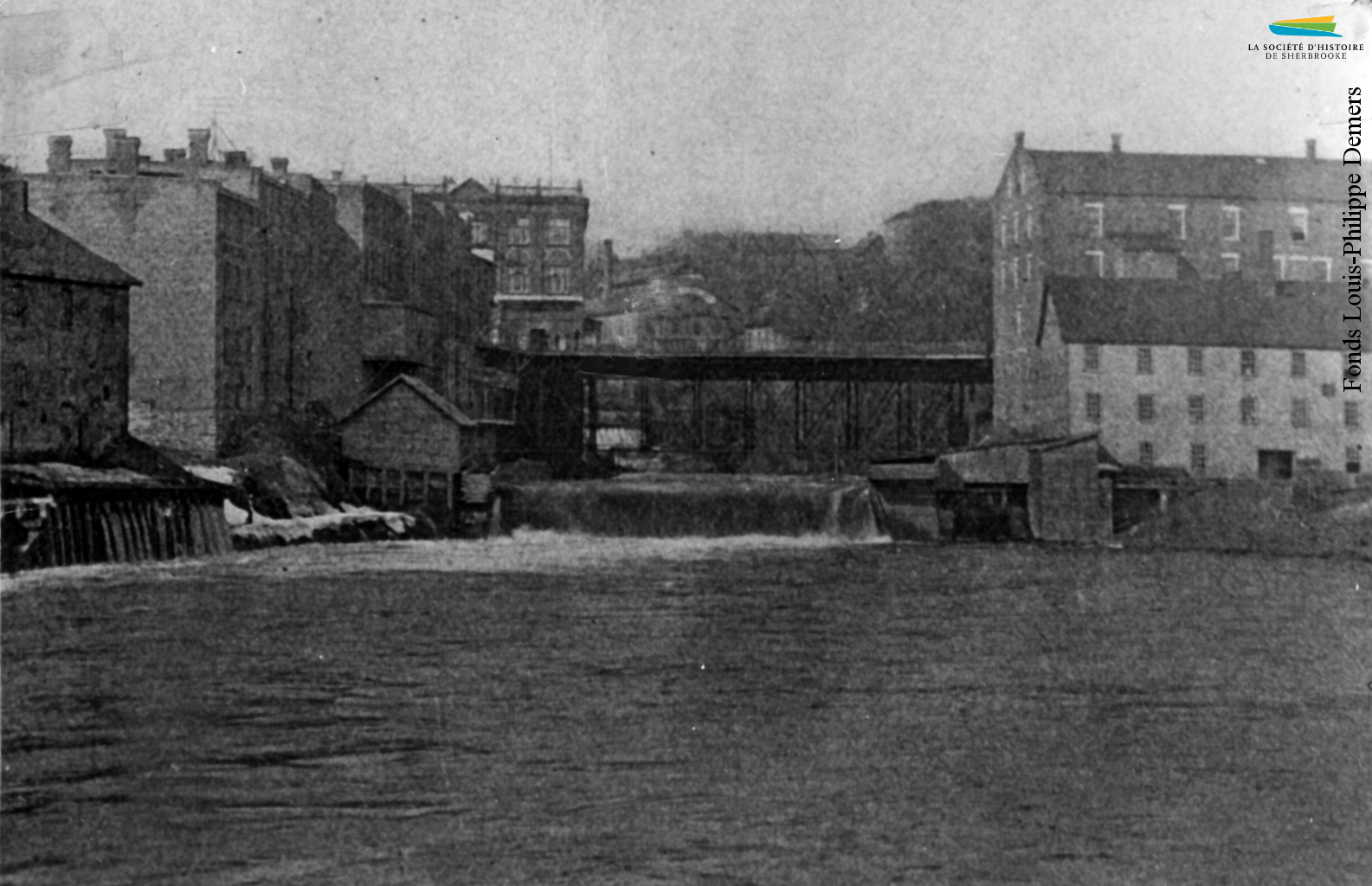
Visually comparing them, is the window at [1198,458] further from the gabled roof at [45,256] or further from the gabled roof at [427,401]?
the gabled roof at [45,256]

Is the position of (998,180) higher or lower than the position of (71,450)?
higher

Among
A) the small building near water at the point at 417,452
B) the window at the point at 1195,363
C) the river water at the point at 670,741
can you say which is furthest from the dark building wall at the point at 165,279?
the window at the point at 1195,363

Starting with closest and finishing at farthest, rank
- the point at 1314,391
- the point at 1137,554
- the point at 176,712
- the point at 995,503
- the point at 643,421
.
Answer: the point at 176,712, the point at 1314,391, the point at 1137,554, the point at 995,503, the point at 643,421

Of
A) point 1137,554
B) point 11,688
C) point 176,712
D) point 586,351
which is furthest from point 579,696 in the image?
point 1137,554

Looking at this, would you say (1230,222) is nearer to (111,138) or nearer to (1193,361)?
(1193,361)

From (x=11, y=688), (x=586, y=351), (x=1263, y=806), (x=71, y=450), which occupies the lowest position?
(x=1263, y=806)

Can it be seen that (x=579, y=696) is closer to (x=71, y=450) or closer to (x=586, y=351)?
(x=71, y=450)
